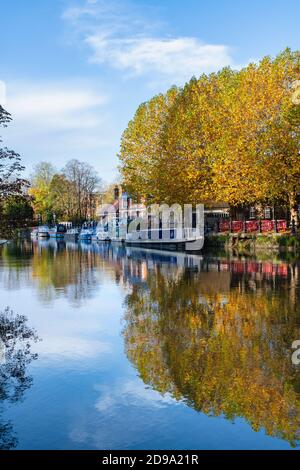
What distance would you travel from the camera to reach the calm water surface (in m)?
7.80

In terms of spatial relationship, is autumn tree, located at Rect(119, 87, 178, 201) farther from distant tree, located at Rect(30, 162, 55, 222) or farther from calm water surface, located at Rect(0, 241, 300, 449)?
distant tree, located at Rect(30, 162, 55, 222)

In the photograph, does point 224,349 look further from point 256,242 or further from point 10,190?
point 256,242

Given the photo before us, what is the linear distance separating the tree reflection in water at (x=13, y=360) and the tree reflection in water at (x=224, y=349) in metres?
2.23

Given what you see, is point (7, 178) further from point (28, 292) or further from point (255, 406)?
point (255, 406)

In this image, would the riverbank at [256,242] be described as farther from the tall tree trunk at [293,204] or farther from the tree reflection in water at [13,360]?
the tree reflection in water at [13,360]

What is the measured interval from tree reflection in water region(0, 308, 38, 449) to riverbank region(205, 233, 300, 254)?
29388mm

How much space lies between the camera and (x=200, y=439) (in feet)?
24.7

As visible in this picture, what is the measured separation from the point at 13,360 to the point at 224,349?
177 inches

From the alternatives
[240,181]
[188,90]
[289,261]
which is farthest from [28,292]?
[188,90]

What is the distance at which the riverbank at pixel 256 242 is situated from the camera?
1694 inches

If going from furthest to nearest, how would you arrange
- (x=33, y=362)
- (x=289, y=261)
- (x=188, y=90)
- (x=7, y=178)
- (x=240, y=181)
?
(x=188, y=90), (x=240, y=181), (x=289, y=261), (x=7, y=178), (x=33, y=362)

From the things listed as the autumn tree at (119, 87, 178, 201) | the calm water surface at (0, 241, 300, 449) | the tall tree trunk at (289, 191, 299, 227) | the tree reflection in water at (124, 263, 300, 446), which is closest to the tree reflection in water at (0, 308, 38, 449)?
the calm water surface at (0, 241, 300, 449)
